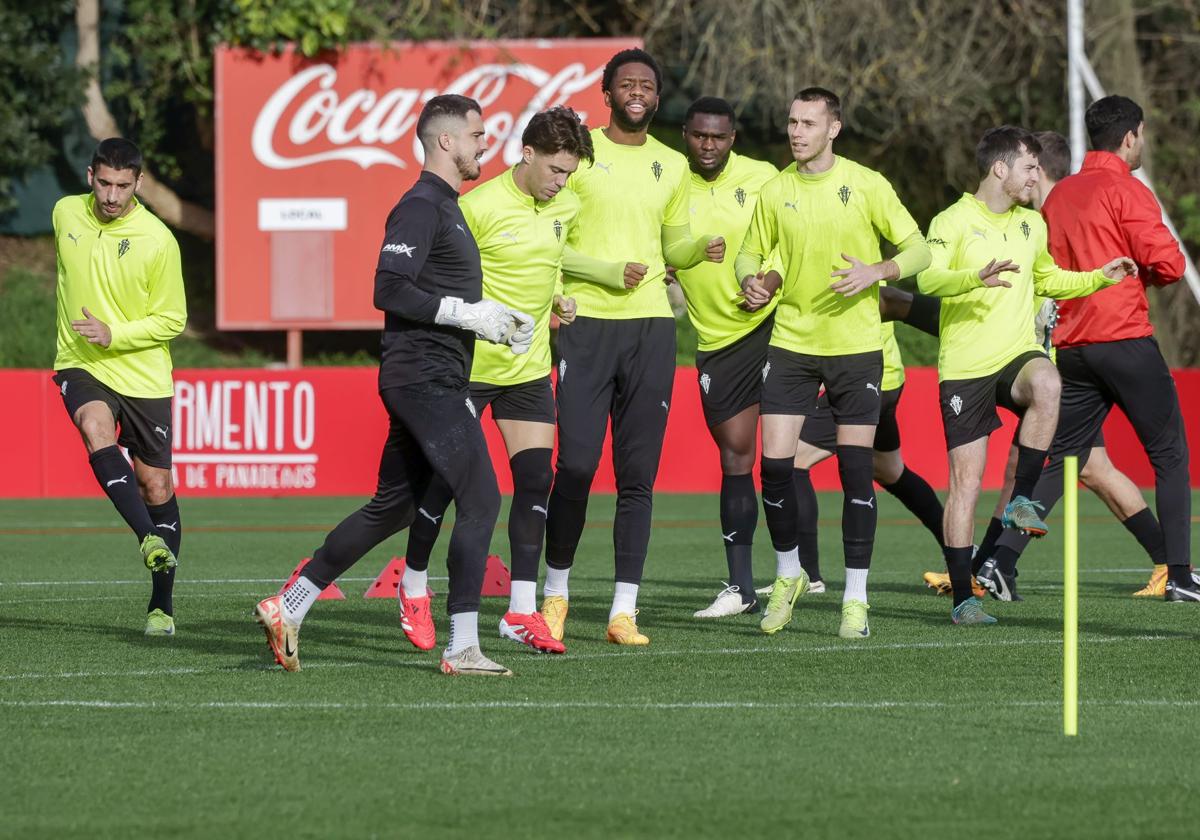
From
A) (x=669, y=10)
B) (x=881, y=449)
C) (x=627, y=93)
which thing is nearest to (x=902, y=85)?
(x=669, y=10)

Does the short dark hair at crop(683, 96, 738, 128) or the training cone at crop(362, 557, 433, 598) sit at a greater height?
the short dark hair at crop(683, 96, 738, 128)

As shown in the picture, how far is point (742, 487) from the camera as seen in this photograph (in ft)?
32.1

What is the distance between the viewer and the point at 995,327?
9.36m

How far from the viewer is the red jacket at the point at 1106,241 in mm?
9578

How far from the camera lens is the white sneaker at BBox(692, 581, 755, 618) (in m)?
9.41

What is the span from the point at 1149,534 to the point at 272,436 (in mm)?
11040

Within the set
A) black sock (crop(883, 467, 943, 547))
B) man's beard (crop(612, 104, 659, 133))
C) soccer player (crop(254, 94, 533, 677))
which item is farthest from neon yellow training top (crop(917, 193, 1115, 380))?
soccer player (crop(254, 94, 533, 677))

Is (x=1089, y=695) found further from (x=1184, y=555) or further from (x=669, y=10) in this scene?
(x=669, y=10)

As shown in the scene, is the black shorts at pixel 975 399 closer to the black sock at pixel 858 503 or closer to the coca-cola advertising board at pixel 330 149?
the black sock at pixel 858 503

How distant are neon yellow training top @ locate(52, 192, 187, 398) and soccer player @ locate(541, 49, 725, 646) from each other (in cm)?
183

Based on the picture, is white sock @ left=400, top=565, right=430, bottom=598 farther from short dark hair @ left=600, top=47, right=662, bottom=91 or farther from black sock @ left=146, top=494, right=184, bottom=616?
short dark hair @ left=600, top=47, right=662, bottom=91

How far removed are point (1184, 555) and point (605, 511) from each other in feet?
27.6

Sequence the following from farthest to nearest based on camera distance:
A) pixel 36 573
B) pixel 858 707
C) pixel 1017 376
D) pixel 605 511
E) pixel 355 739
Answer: pixel 605 511, pixel 36 573, pixel 1017 376, pixel 858 707, pixel 355 739

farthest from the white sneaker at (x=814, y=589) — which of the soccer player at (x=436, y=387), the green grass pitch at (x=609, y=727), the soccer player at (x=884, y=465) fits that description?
the soccer player at (x=436, y=387)
